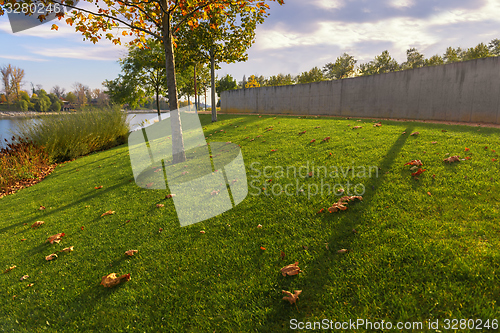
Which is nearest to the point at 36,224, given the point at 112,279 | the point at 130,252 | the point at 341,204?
the point at 130,252

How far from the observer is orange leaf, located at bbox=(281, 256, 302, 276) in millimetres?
2420

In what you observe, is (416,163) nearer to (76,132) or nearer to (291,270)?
(291,270)

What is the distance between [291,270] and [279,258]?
0.27 metres

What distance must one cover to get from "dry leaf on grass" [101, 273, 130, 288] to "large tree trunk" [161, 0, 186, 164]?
15.8 feet

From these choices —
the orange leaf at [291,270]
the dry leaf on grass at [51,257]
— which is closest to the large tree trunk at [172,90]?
the dry leaf on grass at [51,257]

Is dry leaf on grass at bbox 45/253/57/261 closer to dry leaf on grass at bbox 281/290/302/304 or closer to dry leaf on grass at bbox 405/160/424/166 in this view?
dry leaf on grass at bbox 281/290/302/304

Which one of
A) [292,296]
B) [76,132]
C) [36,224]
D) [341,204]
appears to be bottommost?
[36,224]

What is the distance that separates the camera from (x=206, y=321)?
6.88 feet

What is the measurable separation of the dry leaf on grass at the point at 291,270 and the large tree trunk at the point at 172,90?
18.4ft

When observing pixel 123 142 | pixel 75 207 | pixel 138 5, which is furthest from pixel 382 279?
pixel 123 142

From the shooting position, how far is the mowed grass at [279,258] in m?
2.04

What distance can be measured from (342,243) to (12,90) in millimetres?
60082

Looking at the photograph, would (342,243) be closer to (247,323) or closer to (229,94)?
(247,323)

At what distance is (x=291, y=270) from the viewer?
2439mm
